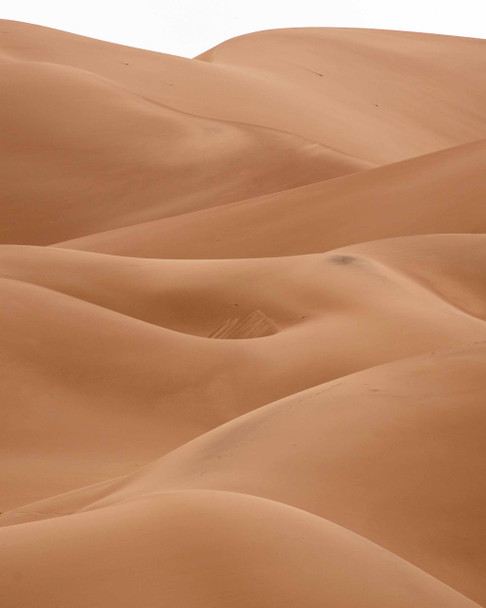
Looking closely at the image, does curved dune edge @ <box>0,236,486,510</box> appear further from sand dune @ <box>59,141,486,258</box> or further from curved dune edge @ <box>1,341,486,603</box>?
sand dune @ <box>59,141,486,258</box>

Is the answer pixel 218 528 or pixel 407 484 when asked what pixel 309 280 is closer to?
pixel 407 484

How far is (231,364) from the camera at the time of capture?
6418 mm

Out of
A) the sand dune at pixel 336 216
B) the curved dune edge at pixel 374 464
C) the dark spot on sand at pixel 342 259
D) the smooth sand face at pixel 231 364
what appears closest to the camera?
the smooth sand face at pixel 231 364

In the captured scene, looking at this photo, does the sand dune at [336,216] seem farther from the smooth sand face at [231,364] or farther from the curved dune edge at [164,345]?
the curved dune edge at [164,345]

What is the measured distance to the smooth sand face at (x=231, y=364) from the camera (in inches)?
98.6

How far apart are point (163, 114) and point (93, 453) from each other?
523 inches

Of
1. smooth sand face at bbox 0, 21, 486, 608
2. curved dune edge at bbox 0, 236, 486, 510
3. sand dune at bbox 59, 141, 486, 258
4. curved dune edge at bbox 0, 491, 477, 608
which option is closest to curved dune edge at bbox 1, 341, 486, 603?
smooth sand face at bbox 0, 21, 486, 608

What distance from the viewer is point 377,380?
457cm

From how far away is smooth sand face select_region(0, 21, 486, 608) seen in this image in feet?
8.21

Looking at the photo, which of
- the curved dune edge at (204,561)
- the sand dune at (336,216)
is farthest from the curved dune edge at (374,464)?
the sand dune at (336,216)

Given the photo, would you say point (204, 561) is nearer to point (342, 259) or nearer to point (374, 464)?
point (374, 464)

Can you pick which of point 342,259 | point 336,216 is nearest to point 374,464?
point 342,259

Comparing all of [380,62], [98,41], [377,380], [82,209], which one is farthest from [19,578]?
[380,62]

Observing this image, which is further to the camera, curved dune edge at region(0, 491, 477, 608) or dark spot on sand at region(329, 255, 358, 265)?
dark spot on sand at region(329, 255, 358, 265)
